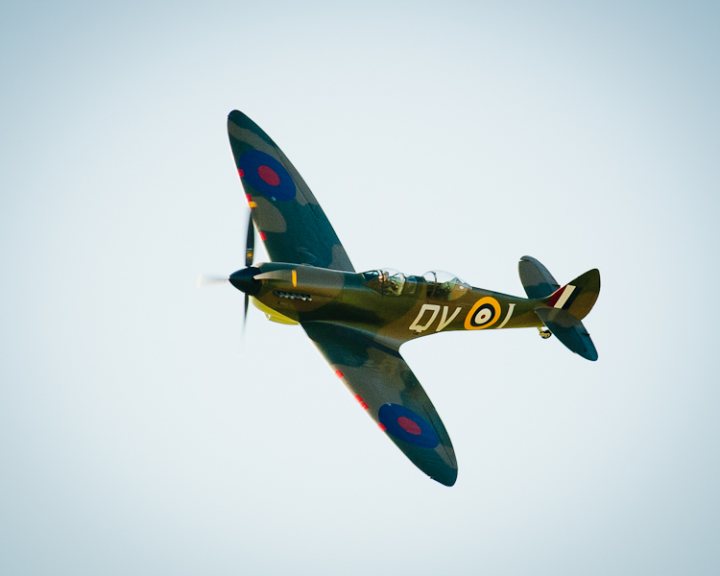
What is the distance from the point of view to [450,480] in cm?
1733

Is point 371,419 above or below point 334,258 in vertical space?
below

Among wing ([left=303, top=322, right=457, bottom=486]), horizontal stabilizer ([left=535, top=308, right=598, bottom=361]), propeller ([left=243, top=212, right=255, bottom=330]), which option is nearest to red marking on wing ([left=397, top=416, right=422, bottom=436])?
wing ([left=303, top=322, right=457, bottom=486])

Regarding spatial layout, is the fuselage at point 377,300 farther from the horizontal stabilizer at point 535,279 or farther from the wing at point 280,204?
the wing at point 280,204

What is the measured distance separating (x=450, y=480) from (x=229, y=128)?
10824mm

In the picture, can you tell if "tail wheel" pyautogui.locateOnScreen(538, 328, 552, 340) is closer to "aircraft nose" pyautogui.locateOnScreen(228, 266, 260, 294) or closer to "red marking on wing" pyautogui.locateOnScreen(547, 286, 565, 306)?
"red marking on wing" pyautogui.locateOnScreen(547, 286, 565, 306)

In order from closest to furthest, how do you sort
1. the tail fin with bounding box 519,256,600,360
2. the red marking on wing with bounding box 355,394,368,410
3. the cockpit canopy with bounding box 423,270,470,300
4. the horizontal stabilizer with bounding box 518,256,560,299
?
the red marking on wing with bounding box 355,394,368,410
the cockpit canopy with bounding box 423,270,470,300
the tail fin with bounding box 519,256,600,360
the horizontal stabilizer with bounding box 518,256,560,299

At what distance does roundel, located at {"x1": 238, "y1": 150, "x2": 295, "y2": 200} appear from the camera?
22.1m

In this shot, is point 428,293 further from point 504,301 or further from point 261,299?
point 261,299

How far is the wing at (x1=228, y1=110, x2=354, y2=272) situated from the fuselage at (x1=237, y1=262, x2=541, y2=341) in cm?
168

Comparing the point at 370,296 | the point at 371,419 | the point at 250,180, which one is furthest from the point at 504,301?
the point at 250,180

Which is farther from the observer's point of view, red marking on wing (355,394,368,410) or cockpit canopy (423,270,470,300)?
cockpit canopy (423,270,470,300)

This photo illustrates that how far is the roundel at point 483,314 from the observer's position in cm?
2123

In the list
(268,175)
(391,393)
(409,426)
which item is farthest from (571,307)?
(268,175)

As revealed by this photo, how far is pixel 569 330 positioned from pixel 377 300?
506 centimetres
